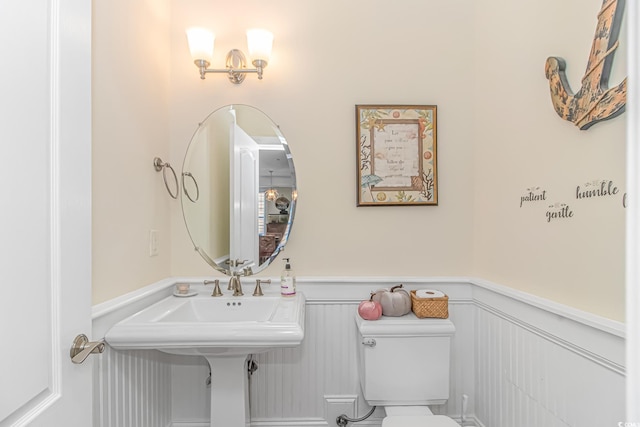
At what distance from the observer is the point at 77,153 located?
0.80 m

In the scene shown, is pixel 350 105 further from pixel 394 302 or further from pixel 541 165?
pixel 394 302

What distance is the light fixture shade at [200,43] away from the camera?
1.67 metres

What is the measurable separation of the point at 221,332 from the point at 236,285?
0.52 m

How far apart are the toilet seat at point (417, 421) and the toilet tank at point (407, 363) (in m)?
0.12

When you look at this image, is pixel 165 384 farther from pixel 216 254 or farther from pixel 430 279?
pixel 430 279

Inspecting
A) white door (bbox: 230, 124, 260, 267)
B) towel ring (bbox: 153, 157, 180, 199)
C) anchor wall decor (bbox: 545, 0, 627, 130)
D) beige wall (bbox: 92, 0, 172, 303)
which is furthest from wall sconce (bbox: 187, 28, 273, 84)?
anchor wall decor (bbox: 545, 0, 627, 130)

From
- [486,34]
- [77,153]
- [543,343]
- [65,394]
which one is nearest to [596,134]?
[543,343]

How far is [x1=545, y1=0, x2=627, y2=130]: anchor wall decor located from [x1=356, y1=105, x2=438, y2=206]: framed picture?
2.17 feet

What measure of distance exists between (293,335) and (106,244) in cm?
76

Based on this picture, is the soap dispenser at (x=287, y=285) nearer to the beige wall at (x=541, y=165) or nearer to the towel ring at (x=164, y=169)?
the towel ring at (x=164, y=169)

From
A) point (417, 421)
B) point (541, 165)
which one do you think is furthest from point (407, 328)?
point (541, 165)

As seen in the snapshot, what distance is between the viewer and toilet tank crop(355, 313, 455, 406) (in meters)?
1.53

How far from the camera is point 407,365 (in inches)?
60.4

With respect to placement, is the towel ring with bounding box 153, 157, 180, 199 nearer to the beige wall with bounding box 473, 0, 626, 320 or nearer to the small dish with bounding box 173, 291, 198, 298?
the small dish with bounding box 173, 291, 198, 298
